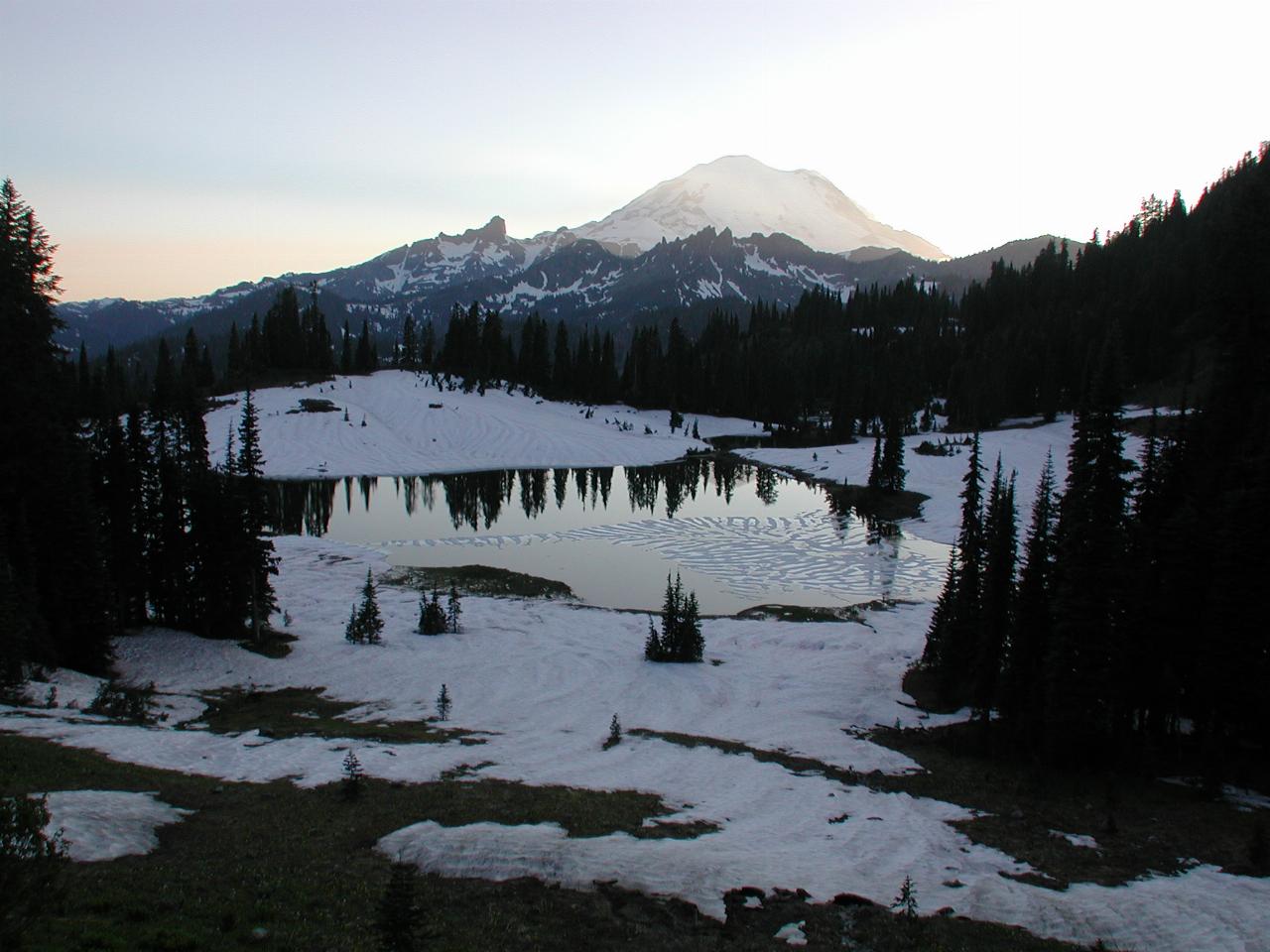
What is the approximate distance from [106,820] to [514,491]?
71105mm

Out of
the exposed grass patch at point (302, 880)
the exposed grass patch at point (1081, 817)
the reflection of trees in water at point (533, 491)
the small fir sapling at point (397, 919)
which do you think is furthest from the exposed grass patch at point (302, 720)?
the reflection of trees in water at point (533, 491)

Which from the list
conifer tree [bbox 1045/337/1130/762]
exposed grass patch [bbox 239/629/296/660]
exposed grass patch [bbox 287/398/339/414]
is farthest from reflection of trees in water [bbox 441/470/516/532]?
conifer tree [bbox 1045/337/1130/762]

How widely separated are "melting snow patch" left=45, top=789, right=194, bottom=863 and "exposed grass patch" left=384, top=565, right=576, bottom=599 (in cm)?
2887

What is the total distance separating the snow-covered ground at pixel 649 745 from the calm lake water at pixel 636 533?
269 inches

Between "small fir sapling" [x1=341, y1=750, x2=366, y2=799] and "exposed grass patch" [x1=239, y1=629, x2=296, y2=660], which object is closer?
"small fir sapling" [x1=341, y1=750, x2=366, y2=799]

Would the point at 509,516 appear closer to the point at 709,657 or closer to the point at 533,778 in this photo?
the point at 709,657

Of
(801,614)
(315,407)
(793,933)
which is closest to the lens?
(793,933)

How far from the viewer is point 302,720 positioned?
83.0 feet

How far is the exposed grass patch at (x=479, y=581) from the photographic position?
149 feet

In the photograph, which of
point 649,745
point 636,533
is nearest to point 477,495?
point 636,533

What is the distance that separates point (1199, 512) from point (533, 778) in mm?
23446

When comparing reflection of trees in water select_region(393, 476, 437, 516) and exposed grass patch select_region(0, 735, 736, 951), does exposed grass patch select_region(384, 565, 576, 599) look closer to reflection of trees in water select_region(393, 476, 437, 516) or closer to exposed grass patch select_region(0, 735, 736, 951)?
reflection of trees in water select_region(393, 476, 437, 516)

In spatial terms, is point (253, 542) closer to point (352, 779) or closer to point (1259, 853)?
point (352, 779)

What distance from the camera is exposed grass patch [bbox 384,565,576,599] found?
45.6m
